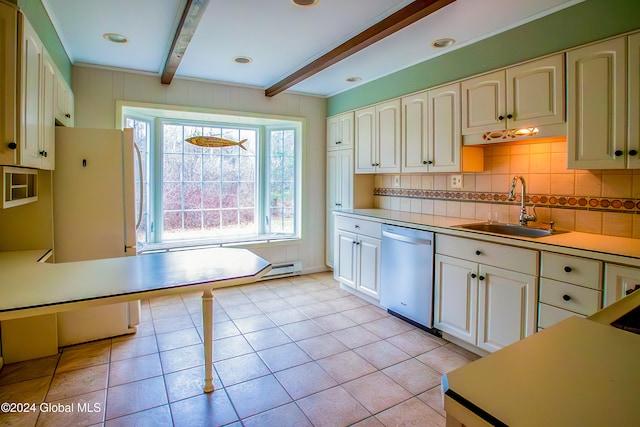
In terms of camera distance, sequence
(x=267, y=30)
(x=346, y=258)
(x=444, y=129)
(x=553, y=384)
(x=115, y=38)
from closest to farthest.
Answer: (x=553, y=384) → (x=267, y=30) → (x=115, y=38) → (x=444, y=129) → (x=346, y=258)

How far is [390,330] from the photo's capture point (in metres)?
3.14

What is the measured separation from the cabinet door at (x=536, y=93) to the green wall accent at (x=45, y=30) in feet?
10.1

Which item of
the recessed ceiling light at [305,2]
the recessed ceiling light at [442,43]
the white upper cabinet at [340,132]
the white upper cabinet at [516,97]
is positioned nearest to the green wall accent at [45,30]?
the recessed ceiling light at [305,2]

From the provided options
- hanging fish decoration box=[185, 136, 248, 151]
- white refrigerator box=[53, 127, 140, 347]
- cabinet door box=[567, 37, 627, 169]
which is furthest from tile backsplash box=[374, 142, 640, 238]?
white refrigerator box=[53, 127, 140, 347]

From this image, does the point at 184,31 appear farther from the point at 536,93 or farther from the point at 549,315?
the point at 549,315

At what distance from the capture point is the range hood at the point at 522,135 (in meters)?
2.39

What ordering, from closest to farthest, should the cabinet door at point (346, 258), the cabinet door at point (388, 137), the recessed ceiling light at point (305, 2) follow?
the recessed ceiling light at point (305, 2) < the cabinet door at point (388, 137) < the cabinet door at point (346, 258)

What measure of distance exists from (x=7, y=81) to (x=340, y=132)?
135 inches

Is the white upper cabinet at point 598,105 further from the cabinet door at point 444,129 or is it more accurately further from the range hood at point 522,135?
the cabinet door at point 444,129

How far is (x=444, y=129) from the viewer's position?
3168 mm

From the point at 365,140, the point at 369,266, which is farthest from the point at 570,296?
the point at 365,140

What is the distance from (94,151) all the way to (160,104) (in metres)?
1.29

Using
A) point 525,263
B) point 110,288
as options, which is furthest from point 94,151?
point 525,263

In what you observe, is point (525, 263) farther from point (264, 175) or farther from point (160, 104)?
point (160, 104)
